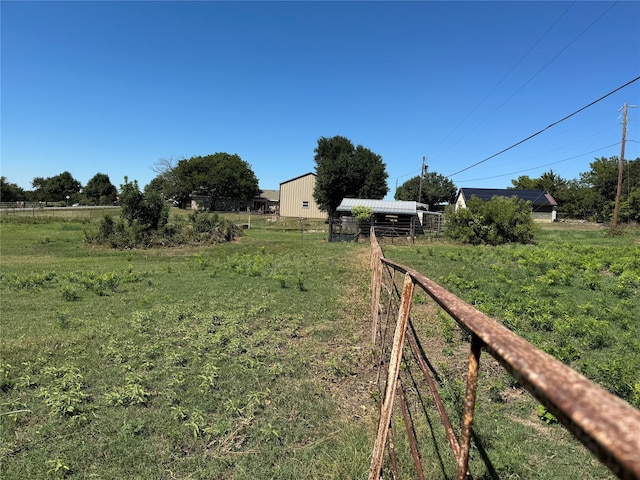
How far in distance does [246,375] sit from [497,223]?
67.8ft

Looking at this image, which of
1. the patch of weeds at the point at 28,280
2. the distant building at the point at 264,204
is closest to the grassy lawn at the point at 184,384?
the patch of weeds at the point at 28,280

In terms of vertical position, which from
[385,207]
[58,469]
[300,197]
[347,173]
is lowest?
[58,469]

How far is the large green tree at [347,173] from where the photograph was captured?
46.4 meters

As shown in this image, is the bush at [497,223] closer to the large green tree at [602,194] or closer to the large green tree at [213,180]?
the large green tree at [602,194]

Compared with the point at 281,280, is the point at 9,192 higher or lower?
higher

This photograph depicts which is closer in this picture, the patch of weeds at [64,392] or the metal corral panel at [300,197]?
the patch of weeds at [64,392]

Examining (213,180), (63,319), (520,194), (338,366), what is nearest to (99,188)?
(213,180)

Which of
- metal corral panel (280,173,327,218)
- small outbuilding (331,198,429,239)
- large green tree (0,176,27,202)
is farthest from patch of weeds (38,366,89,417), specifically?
large green tree (0,176,27,202)

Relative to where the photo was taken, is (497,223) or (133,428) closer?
(133,428)

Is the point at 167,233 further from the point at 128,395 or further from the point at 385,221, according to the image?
the point at 128,395

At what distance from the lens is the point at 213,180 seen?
61.1m

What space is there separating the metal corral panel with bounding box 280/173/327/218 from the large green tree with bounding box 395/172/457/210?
75.7ft

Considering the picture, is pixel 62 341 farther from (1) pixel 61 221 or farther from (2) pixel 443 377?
(1) pixel 61 221

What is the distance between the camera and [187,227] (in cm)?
2209
